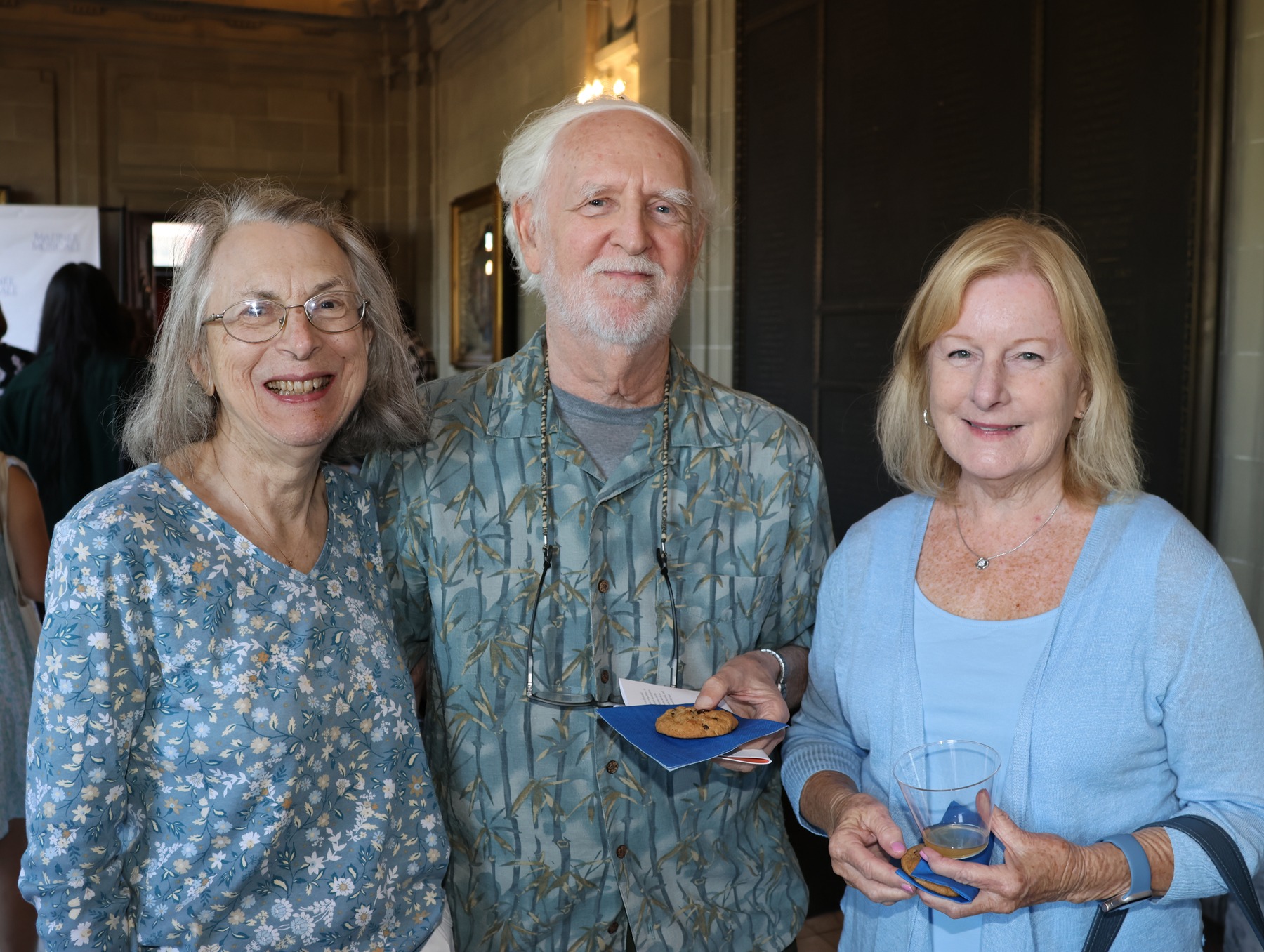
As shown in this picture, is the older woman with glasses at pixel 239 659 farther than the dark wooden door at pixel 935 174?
No

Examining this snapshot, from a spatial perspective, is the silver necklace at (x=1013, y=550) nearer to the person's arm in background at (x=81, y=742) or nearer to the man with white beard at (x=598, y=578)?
the man with white beard at (x=598, y=578)

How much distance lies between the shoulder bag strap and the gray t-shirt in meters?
1.08

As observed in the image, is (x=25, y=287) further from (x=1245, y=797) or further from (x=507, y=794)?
(x=1245, y=797)

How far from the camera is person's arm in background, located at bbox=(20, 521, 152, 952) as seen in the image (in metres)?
1.38

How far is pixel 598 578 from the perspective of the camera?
1.96m

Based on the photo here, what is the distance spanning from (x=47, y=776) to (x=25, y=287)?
9.04m

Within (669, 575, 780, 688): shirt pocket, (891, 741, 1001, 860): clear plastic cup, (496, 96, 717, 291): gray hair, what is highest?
(496, 96, 717, 291): gray hair

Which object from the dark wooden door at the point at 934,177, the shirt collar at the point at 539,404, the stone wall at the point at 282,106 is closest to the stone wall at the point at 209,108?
the stone wall at the point at 282,106

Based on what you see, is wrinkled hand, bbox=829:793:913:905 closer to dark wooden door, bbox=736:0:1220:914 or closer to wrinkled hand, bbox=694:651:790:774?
wrinkled hand, bbox=694:651:790:774

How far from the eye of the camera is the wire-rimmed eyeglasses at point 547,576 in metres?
1.92

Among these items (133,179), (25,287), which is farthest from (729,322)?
(133,179)

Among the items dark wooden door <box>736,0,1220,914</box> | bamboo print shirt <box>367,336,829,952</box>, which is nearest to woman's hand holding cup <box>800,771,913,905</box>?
bamboo print shirt <box>367,336,829,952</box>

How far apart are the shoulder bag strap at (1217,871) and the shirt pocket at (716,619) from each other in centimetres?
75

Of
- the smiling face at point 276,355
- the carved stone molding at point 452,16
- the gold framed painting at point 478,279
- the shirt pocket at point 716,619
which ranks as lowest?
the shirt pocket at point 716,619
